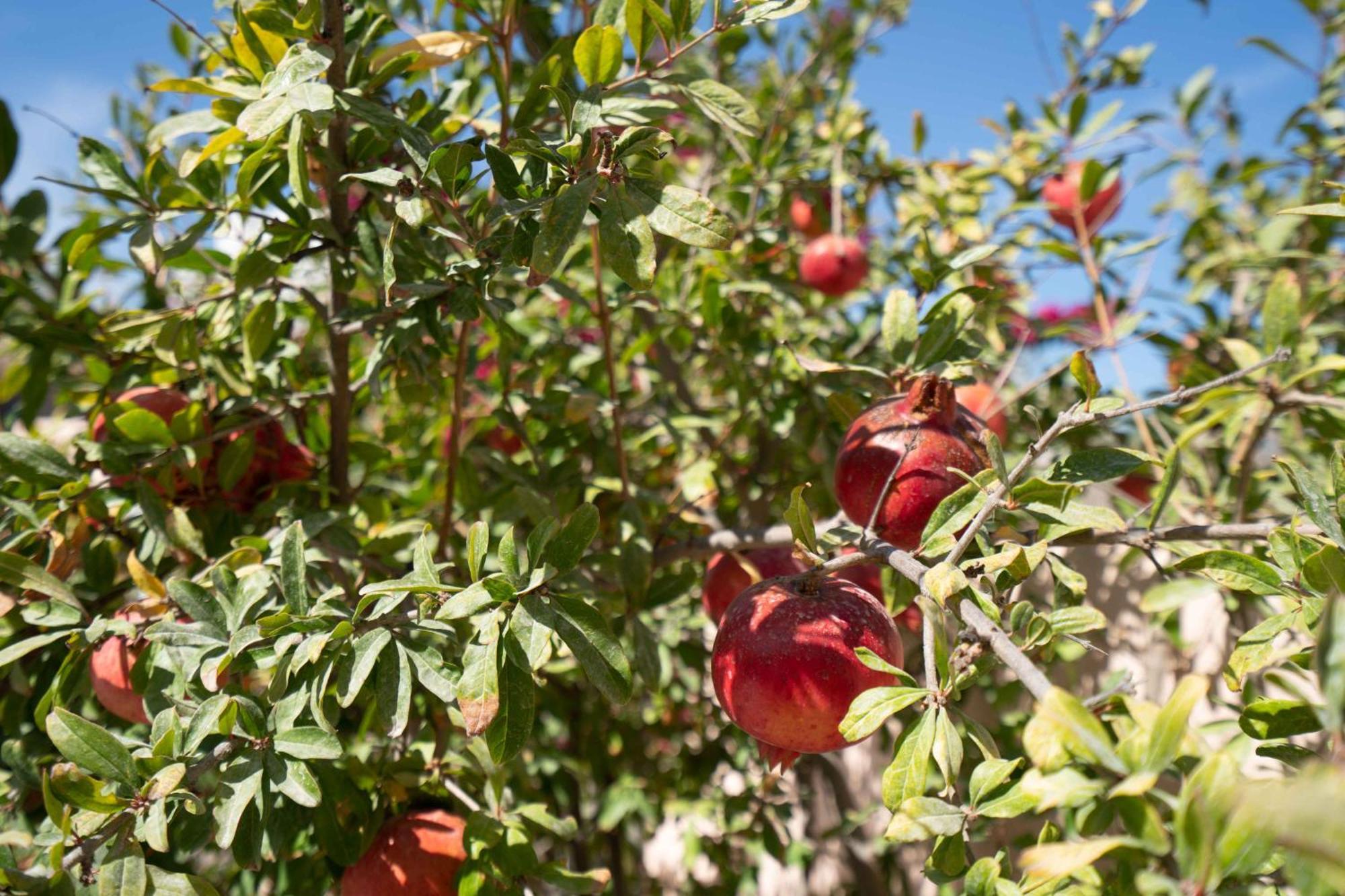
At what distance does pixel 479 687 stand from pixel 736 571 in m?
0.57

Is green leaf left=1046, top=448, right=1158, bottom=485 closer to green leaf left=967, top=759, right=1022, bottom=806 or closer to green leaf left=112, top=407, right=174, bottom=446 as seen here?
green leaf left=967, top=759, right=1022, bottom=806

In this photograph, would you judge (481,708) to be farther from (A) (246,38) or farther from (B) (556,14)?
(B) (556,14)

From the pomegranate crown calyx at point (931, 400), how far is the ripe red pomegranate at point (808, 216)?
3.70 feet

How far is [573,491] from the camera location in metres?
1.30

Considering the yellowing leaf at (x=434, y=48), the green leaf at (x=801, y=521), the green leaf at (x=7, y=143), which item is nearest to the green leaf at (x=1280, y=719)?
the green leaf at (x=801, y=521)

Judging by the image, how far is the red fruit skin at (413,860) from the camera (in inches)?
36.0

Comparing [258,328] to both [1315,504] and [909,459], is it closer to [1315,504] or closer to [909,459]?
[909,459]

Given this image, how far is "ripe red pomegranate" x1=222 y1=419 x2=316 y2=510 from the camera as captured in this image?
1.18 metres

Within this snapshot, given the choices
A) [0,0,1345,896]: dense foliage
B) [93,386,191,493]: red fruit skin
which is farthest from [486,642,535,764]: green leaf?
[93,386,191,493]: red fruit skin

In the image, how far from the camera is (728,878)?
5.53 ft

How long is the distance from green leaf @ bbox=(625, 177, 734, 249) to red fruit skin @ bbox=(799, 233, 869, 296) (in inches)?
44.2

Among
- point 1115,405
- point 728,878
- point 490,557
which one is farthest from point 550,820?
point 728,878

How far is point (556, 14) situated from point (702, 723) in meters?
1.55

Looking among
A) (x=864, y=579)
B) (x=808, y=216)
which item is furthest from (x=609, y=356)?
(x=808, y=216)
